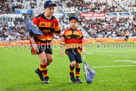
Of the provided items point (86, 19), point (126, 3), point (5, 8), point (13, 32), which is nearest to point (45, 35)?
point (13, 32)

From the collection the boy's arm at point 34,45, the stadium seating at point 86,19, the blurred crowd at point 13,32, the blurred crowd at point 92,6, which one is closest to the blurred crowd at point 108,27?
the stadium seating at point 86,19

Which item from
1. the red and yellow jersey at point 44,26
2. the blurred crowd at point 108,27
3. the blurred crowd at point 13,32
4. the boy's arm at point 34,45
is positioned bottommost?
the blurred crowd at point 108,27

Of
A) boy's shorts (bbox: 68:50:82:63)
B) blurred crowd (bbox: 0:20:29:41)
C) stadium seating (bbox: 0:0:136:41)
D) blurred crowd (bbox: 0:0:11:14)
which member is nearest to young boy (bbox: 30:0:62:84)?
boy's shorts (bbox: 68:50:82:63)

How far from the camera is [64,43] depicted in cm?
741

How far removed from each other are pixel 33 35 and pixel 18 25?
31.8m

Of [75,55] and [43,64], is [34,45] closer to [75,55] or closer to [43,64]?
[43,64]

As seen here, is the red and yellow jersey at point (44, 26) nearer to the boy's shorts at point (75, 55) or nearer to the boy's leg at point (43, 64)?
the boy's leg at point (43, 64)

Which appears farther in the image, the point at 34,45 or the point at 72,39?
the point at 72,39

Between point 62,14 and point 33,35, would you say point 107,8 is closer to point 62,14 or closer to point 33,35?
point 62,14

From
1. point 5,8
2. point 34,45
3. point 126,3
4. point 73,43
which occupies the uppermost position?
point 34,45

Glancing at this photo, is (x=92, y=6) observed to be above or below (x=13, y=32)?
above

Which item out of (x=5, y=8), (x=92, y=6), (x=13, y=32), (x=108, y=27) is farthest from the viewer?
(x=92, y=6)

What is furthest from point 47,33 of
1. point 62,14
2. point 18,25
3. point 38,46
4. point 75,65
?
point 62,14

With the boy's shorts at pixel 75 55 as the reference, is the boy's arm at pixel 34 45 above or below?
above
